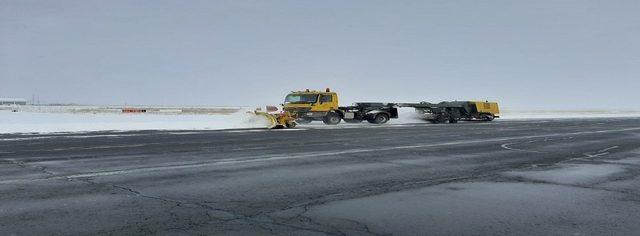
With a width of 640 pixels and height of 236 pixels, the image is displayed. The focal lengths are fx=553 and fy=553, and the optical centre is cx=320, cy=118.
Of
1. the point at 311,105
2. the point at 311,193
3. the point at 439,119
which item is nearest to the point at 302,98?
the point at 311,105

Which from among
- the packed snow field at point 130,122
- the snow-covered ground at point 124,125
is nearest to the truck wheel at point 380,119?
the packed snow field at point 130,122

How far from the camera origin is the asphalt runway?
5.89 meters

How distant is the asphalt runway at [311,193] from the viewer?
5.89 metres

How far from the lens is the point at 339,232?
5.63 m

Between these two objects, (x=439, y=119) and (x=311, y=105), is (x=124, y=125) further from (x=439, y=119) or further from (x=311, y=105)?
(x=439, y=119)

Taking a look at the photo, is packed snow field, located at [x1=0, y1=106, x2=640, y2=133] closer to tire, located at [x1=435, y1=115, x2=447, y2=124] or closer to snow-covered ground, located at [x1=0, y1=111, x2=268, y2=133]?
snow-covered ground, located at [x1=0, y1=111, x2=268, y2=133]

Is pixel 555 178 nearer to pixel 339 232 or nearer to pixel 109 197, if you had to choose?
pixel 339 232

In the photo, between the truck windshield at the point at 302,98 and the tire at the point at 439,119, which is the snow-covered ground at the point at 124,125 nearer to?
the truck windshield at the point at 302,98

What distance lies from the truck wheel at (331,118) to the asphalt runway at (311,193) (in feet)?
64.1

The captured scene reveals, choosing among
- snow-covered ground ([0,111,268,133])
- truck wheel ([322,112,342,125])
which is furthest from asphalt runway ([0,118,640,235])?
truck wheel ([322,112,342,125])

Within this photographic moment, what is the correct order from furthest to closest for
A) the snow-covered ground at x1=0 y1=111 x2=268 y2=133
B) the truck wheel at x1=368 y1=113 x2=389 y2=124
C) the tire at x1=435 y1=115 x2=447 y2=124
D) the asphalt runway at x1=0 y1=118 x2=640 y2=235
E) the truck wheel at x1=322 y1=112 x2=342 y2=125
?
the tire at x1=435 y1=115 x2=447 y2=124
the truck wheel at x1=368 y1=113 x2=389 y2=124
the truck wheel at x1=322 y1=112 x2=342 y2=125
the snow-covered ground at x1=0 y1=111 x2=268 y2=133
the asphalt runway at x1=0 y1=118 x2=640 y2=235

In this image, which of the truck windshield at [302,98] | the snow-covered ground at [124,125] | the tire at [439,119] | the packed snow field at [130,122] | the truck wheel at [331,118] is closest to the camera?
the snow-covered ground at [124,125]

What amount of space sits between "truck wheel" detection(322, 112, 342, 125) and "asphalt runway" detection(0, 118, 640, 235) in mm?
19545

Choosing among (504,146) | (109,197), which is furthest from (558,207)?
(504,146)
